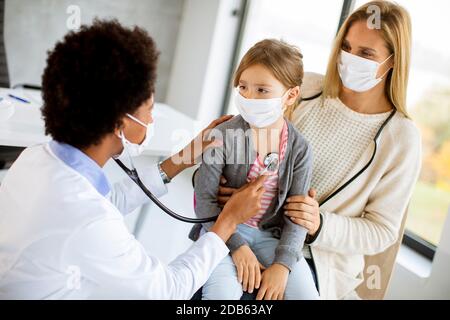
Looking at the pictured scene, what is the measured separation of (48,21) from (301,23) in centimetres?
170

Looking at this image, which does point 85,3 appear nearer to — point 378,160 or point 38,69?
point 38,69

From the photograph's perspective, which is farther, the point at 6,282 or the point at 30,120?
the point at 30,120

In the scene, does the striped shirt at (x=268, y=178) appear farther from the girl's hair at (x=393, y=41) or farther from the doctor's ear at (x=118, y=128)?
the doctor's ear at (x=118, y=128)

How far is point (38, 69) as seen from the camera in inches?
122

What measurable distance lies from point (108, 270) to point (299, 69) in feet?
2.22

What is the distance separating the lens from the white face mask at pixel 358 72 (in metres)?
1.21

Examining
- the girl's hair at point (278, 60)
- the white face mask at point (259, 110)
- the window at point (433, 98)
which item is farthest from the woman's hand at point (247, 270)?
the window at point (433, 98)

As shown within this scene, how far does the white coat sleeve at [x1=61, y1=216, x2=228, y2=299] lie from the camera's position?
0.82 metres

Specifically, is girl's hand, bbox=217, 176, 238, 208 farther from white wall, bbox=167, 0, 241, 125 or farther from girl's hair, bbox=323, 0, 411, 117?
white wall, bbox=167, 0, 241, 125

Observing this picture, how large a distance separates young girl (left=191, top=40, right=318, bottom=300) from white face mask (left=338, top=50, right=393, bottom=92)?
0.14 m

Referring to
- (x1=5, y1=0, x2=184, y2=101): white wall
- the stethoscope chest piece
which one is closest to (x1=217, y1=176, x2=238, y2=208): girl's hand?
the stethoscope chest piece

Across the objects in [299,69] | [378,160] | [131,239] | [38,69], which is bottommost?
[38,69]

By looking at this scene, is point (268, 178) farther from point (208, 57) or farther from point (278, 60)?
point (208, 57)

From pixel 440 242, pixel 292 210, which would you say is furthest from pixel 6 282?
pixel 440 242
